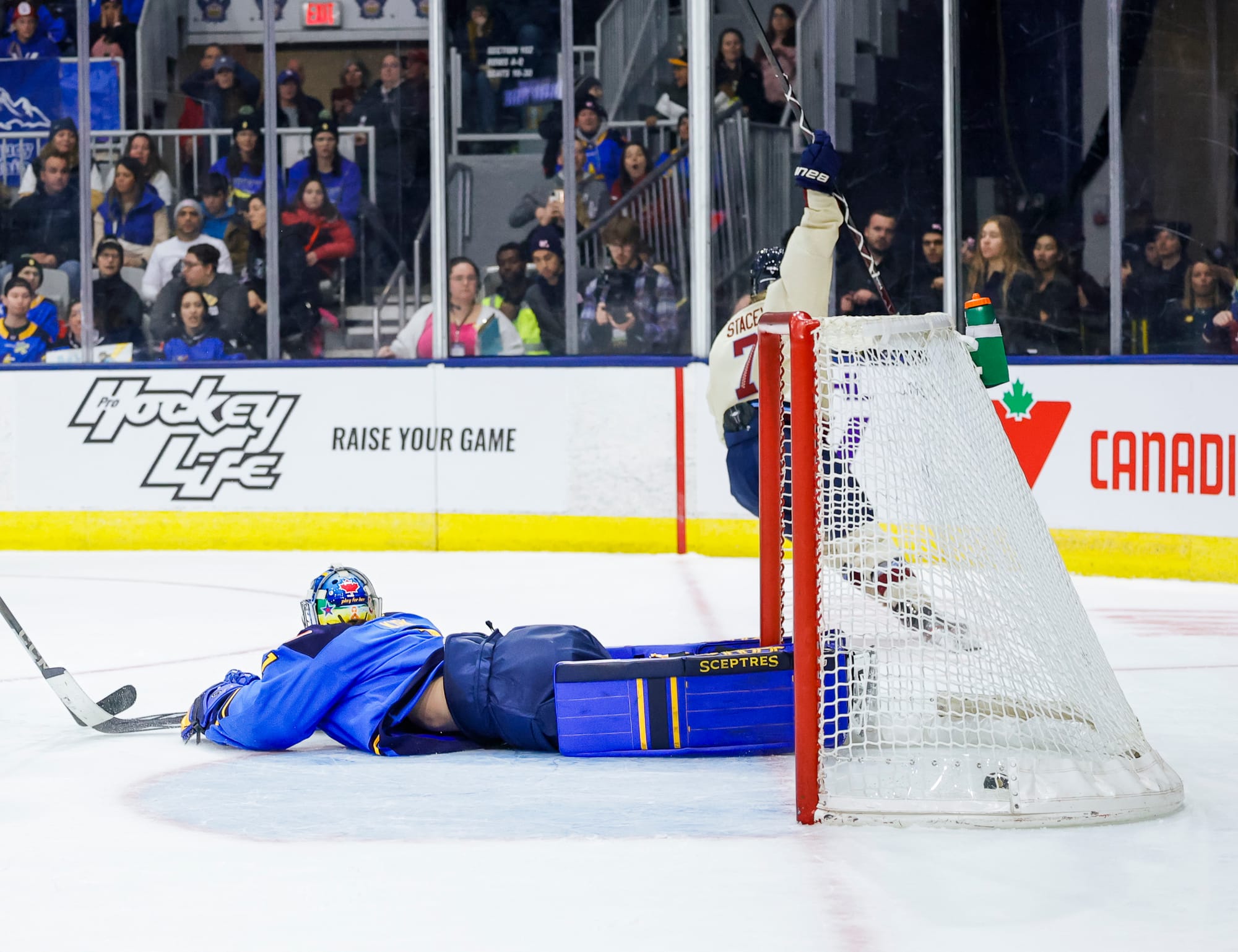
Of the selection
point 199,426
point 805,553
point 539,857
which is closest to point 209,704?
point 539,857

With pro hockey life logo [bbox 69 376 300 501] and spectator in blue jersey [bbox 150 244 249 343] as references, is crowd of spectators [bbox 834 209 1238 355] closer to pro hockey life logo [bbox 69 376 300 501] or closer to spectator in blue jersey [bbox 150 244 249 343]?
pro hockey life logo [bbox 69 376 300 501]

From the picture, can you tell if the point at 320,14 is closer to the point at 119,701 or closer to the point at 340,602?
the point at 119,701

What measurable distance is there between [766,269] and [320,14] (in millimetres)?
5155

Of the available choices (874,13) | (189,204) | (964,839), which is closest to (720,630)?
(964,839)

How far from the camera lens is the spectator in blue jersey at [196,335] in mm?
8172

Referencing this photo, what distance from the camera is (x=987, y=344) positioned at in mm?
2908

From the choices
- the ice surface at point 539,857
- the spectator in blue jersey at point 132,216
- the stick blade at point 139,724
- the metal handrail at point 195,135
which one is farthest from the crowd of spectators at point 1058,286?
the stick blade at point 139,724

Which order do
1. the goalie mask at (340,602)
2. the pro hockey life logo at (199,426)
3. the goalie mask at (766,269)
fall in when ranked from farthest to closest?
the pro hockey life logo at (199,426) → the goalie mask at (766,269) → the goalie mask at (340,602)

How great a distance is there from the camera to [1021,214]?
713 cm

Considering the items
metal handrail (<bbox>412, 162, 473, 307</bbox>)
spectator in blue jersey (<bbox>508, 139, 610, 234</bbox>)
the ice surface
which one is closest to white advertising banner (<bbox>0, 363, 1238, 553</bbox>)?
metal handrail (<bbox>412, 162, 473, 307</bbox>)

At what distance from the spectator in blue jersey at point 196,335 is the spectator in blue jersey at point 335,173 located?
0.85 meters

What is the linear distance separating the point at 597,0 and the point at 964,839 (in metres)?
6.26

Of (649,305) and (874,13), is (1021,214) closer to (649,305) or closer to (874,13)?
(874,13)

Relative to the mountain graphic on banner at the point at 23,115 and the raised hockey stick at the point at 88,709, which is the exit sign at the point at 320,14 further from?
the raised hockey stick at the point at 88,709
